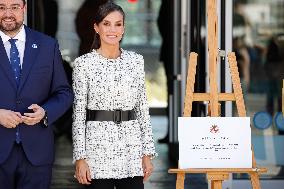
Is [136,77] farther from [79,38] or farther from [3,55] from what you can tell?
[79,38]

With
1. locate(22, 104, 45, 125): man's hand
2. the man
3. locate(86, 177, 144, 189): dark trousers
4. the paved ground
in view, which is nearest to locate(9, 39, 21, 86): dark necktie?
the man

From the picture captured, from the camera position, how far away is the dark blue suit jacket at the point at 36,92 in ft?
13.4

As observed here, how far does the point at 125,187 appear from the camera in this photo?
4.28 metres

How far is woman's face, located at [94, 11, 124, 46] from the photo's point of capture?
426 centimetres

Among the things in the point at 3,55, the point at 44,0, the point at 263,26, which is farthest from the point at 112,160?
the point at 44,0

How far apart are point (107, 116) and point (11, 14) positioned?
695mm

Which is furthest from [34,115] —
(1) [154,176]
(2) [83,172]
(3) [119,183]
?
(1) [154,176]

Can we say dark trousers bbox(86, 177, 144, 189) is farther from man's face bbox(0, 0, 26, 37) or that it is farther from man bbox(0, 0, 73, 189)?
man's face bbox(0, 0, 26, 37)

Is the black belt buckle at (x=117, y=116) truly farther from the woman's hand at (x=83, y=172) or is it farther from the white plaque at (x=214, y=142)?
the white plaque at (x=214, y=142)

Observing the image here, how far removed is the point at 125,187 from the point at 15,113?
0.71 meters

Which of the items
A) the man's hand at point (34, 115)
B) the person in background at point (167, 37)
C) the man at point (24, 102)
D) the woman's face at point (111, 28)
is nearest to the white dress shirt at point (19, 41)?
the man at point (24, 102)

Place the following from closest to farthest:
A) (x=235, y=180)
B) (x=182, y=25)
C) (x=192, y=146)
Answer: (x=192, y=146) → (x=235, y=180) → (x=182, y=25)

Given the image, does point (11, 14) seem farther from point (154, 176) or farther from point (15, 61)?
point (154, 176)

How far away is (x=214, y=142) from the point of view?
4.64 meters
